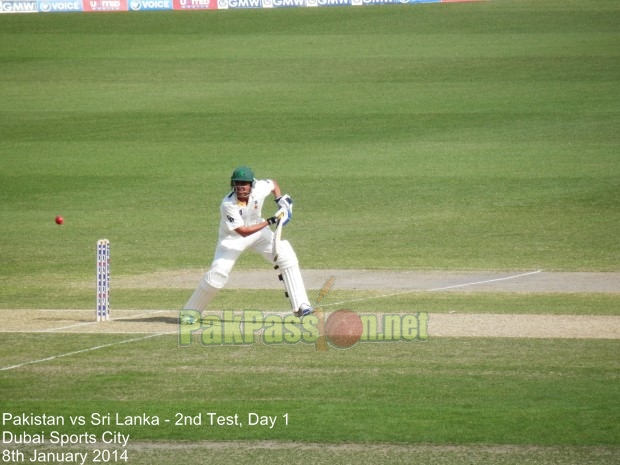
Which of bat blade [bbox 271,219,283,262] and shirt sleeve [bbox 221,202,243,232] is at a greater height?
shirt sleeve [bbox 221,202,243,232]

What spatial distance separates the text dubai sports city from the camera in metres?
10.9

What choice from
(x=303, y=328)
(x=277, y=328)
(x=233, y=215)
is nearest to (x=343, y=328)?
(x=303, y=328)

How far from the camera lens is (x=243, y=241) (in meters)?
11.7

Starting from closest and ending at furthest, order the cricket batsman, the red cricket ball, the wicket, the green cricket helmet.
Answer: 1. the red cricket ball
2. the green cricket helmet
3. the cricket batsman
4. the wicket

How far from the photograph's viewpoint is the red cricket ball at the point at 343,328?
10.8m

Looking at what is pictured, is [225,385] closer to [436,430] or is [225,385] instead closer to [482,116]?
[436,430]

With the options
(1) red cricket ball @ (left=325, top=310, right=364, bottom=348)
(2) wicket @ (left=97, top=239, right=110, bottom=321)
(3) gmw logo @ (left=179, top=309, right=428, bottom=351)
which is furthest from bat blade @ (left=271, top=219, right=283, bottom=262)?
(2) wicket @ (left=97, top=239, right=110, bottom=321)

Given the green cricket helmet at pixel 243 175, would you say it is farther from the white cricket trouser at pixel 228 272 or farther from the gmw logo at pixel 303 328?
the gmw logo at pixel 303 328

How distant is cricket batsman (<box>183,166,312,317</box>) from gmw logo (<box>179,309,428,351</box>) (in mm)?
205

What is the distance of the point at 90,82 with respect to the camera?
31766 mm

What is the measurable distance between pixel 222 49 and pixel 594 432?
28153 millimetres

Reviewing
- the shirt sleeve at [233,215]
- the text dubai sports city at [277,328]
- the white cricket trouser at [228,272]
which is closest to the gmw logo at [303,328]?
the text dubai sports city at [277,328]

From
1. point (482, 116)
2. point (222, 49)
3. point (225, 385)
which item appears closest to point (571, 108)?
point (482, 116)

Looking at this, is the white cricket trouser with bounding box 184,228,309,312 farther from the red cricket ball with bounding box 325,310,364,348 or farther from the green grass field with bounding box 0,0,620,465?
the green grass field with bounding box 0,0,620,465
